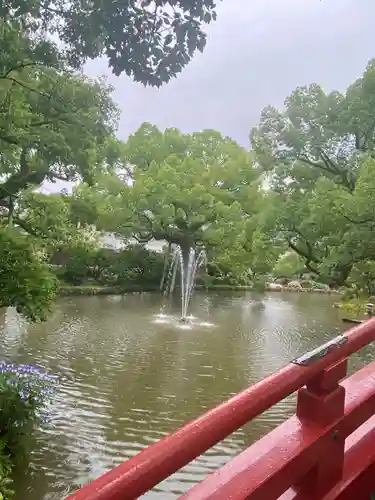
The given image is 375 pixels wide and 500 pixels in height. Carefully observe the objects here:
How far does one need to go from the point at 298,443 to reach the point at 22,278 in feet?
10.6

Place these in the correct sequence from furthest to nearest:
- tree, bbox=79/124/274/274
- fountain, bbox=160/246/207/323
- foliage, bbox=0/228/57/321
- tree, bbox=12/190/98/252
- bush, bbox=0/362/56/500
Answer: fountain, bbox=160/246/207/323 → tree, bbox=79/124/274/274 → tree, bbox=12/190/98/252 → foliage, bbox=0/228/57/321 → bush, bbox=0/362/56/500

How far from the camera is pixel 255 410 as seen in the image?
3.05 ft

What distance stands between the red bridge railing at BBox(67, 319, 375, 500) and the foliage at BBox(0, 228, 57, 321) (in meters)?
3.12

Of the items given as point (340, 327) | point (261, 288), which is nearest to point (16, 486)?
point (340, 327)

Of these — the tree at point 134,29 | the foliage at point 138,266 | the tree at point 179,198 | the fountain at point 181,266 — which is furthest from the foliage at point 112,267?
the tree at point 134,29

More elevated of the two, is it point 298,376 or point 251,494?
point 298,376

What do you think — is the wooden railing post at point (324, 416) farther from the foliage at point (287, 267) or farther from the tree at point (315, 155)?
the foliage at point (287, 267)

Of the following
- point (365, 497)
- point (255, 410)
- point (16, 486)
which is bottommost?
point (16, 486)

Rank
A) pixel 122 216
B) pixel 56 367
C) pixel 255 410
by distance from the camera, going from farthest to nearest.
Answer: pixel 122 216 < pixel 56 367 < pixel 255 410

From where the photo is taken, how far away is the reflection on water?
3.16m

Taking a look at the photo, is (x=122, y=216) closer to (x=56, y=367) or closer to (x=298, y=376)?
(x=56, y=367)

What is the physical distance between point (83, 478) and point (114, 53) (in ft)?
7.94

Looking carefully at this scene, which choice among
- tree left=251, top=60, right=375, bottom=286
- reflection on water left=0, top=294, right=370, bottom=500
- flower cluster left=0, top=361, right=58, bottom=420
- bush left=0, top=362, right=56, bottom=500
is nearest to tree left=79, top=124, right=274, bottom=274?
tree left=251, top=60, right=375, bottom=286

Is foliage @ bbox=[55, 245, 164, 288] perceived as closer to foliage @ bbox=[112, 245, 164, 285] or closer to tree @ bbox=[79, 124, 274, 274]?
foliage @ bbox=[112, 245, 164, 285]
